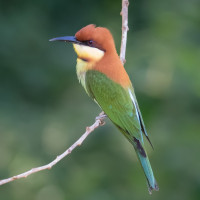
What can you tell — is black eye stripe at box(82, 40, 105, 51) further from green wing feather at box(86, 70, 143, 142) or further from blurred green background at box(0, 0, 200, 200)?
blurred green background at box(0, 0, 200, 200)

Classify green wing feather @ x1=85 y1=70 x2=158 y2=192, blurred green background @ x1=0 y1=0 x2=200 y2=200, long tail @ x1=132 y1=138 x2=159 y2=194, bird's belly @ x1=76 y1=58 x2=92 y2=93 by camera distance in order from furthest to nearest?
1. blurred green background @ x1=0 y1=0 x2=200 y2=200
2. bird's belly @ x1=76 y1=58 x2=92 y2=93
3. green wing feather @ x1=85 y1=70 x2=158 y2=192
4. long tail @ x1=132 y1=138 x2=159 y2=194

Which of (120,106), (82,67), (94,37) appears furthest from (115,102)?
(94,37)

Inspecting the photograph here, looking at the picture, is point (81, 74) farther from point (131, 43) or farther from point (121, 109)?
point (131, 43)

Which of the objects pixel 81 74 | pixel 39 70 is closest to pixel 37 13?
pixel 39 70

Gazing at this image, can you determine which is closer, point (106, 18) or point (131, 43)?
point (131, 43)

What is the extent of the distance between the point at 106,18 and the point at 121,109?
4.81 feet

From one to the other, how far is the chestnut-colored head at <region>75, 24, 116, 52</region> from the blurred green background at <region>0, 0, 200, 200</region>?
2.20ft

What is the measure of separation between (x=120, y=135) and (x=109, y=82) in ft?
2.43

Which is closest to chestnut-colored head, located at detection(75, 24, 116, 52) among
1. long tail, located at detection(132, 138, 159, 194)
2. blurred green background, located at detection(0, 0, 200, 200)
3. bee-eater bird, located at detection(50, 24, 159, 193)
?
bee-eater bird, located at detection(50, 24, 159, 193)

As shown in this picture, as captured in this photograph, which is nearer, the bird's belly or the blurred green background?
the bird's belly

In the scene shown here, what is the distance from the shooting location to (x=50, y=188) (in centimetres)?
359

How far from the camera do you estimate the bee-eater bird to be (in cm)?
276

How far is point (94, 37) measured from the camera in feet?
9.03

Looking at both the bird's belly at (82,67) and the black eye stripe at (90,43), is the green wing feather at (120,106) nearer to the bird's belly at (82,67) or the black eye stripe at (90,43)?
the bird's belly at (82,67)
